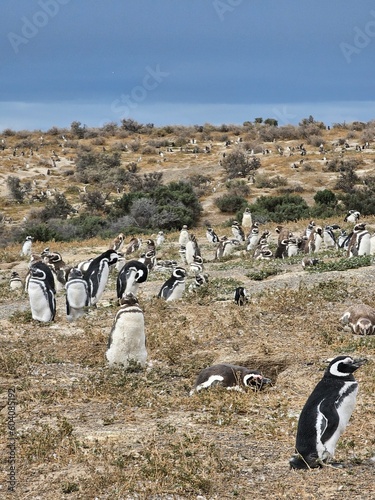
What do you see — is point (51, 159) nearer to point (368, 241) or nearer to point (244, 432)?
point (368, 241)

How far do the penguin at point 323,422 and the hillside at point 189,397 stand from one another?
12 centimetres

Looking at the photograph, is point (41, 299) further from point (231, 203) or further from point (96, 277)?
point (231, 203)

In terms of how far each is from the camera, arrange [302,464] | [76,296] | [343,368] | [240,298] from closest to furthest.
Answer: [302,464] < [343,368] < [76,296] < [240,298]

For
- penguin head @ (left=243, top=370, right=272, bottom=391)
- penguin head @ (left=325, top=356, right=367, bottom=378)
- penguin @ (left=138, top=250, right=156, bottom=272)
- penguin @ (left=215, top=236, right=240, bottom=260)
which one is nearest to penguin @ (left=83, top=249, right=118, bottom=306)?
penguin head @ (left=243, top=370, right=272, bottom=391)

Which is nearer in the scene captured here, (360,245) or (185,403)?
(185,403)

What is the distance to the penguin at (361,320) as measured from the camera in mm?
8867

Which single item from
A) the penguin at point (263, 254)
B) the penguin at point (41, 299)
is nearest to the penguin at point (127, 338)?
the penguin at point (41, 299)

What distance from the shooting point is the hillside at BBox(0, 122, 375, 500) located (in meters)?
4.75

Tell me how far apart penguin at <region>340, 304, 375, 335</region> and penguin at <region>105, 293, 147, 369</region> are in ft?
9.07

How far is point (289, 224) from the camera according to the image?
25391mm

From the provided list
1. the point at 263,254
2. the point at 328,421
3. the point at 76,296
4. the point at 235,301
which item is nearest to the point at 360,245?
the point at 263,254

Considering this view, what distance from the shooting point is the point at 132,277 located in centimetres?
1131

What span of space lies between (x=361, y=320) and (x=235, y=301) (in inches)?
90.5

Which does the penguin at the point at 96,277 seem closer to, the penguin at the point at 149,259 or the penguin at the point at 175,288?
the penguin at the point at 175,288
